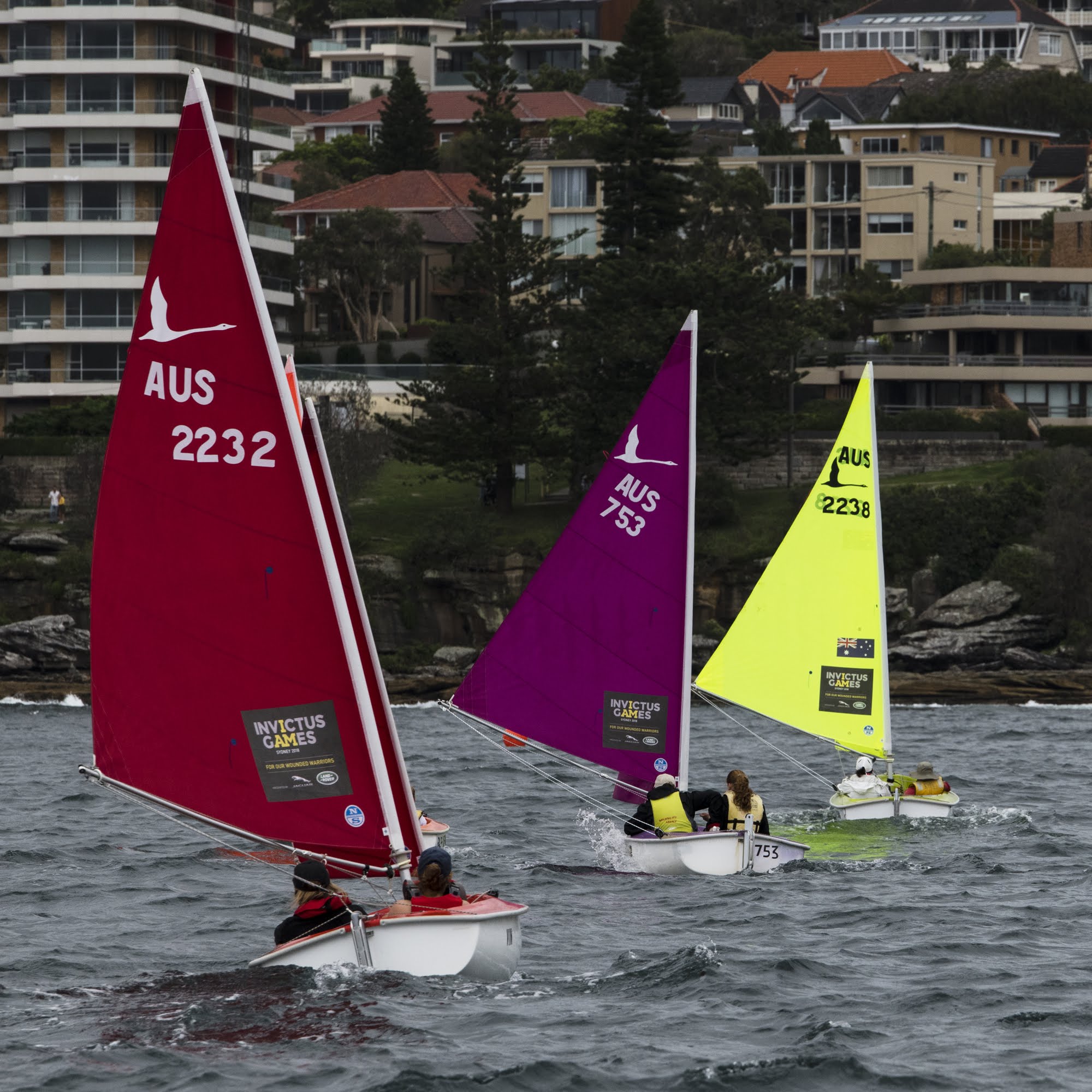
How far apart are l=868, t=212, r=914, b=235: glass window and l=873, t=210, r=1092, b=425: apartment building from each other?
13.1 m

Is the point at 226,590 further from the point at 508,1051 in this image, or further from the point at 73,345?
the point at 73,345

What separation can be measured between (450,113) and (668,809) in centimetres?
14849

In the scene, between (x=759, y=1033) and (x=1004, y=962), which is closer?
(x=759, y=1033)

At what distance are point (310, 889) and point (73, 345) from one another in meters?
76.0

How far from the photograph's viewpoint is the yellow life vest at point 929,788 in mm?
33031

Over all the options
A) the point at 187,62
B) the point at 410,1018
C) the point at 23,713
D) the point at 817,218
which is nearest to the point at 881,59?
the point at 817,218

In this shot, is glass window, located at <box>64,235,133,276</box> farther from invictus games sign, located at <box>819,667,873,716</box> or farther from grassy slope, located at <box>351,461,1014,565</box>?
invictus games sign, located at <box>819,667,873,716</box>

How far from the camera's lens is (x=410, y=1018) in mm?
18172

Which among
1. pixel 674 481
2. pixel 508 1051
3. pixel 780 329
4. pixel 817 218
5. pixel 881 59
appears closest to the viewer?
pixel 508 1051

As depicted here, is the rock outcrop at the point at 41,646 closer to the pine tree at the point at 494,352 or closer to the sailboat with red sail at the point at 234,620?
the pine tree at the point at 494,352

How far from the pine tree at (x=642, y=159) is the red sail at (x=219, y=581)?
2521 inches

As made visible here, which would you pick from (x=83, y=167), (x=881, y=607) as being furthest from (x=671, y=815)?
(x=83, y=167)

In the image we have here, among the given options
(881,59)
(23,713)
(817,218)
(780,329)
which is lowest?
(23,713)

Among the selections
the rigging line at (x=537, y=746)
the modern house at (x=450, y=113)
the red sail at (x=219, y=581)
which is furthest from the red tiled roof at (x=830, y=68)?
the red sail at (x=219, y=581)
